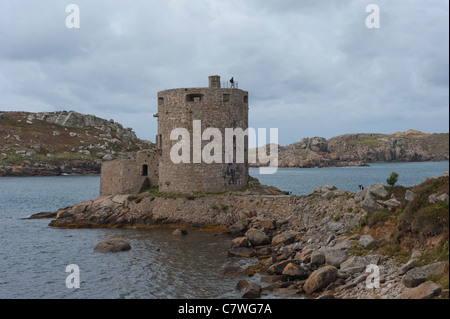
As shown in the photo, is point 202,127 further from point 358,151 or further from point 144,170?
point 358,151

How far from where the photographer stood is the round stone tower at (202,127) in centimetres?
3356

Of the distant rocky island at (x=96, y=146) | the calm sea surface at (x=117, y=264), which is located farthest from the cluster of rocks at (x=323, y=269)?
the distant rocky island at (x=96, y=146)

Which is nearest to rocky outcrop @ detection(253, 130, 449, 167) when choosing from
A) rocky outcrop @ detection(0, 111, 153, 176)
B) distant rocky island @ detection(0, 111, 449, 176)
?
distant rocky island @ detection(0, 111, 449, 176)

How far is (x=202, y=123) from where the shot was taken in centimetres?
3347

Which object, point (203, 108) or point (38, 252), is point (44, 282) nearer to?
point (38, 252)

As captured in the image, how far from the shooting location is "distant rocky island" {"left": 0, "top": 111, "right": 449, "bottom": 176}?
372 feet

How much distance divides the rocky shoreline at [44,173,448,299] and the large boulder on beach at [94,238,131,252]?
6289 mm

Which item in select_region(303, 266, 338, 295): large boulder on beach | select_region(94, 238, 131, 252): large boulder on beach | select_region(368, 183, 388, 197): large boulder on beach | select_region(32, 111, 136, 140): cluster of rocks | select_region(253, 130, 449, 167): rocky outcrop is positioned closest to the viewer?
select_region(303, 266, 338, 295): large boulder on beach

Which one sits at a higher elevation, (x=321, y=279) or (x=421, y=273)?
(x=421, y=273)

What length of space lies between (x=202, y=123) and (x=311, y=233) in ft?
44.9

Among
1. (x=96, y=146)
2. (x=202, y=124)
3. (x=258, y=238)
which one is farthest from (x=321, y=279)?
(x=96, y=146)

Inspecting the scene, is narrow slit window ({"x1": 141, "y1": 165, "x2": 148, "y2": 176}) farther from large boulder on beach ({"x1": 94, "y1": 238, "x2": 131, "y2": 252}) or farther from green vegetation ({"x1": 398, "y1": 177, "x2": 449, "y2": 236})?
green vegetation ({"x1": 398, "y1": 177, "x2": 449, "y2": 236})

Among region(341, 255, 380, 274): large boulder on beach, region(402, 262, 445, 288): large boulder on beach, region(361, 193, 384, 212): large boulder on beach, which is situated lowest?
region(341, 255, 380, 274): large boulder on beach
